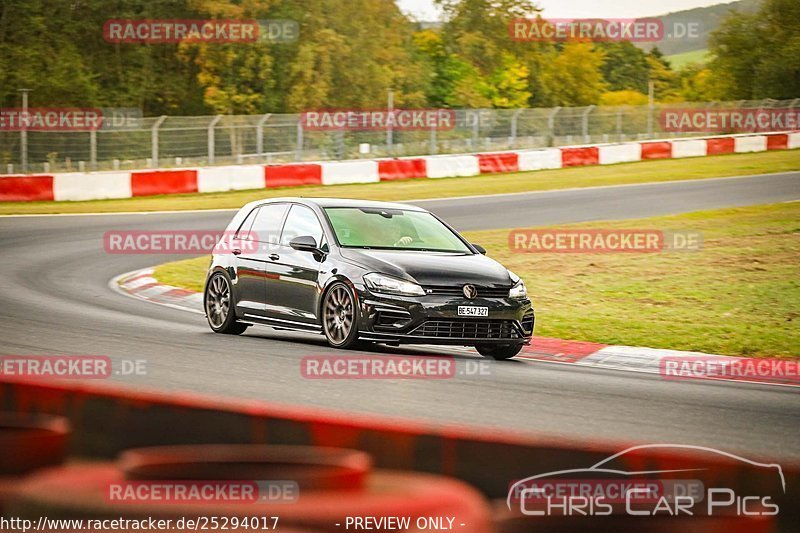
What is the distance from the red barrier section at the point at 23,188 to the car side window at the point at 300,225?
62.9 feet

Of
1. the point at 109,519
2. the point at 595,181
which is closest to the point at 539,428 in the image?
the point at 109,519

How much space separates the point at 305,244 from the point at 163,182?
69.7 feet

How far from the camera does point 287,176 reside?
33938 mm

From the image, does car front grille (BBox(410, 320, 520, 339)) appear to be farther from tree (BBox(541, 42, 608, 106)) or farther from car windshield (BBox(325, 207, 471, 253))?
tree (BBox(541, 42, 608, 106))

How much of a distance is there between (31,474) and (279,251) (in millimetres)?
8944

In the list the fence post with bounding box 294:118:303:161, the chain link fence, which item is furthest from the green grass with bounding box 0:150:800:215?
the fence post with bounding box 294:118:303:161

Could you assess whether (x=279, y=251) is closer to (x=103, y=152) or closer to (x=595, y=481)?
(x=595, y=481)

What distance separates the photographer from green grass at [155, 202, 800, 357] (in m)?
13.7

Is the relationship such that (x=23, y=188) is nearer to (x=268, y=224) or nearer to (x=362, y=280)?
(x=268, y=224)

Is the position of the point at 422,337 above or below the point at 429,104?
below

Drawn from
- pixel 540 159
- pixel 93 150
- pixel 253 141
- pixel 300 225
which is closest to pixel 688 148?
pixel 540 159

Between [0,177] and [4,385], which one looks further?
[0,177]

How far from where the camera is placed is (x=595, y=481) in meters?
3.74

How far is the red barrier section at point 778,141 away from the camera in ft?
155
